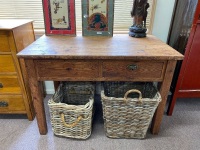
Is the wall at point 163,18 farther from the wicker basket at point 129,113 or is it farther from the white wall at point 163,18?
the wicker basket at point 129,113

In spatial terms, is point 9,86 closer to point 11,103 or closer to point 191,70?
point 11,103

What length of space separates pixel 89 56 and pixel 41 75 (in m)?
0.36

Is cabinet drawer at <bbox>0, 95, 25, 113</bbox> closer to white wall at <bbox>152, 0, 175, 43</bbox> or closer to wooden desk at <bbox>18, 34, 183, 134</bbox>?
wooden desk at <bbox>18, 34, 183, 134</bbox>

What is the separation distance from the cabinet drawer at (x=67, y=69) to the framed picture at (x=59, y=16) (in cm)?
47

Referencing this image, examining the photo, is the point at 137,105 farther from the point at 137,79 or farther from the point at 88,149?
the point at 88,149

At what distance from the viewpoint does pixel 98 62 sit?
3.33 feet

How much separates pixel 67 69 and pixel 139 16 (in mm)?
746

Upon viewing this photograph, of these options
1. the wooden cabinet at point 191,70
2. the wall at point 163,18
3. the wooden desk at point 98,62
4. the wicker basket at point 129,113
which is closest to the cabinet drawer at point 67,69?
the wooden desk at point 98,62

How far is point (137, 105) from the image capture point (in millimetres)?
1113

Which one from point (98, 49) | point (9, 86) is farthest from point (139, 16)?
point (9, 86)

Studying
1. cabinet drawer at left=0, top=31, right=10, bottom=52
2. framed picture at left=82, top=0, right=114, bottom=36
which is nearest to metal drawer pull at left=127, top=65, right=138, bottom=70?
framed picture at left=82, top=0, right=114, bottom=36

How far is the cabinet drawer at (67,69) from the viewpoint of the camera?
1.02 metres

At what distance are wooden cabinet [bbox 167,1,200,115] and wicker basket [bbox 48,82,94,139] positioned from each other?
0.79 metres

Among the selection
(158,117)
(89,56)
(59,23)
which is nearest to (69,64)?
(89,56)
